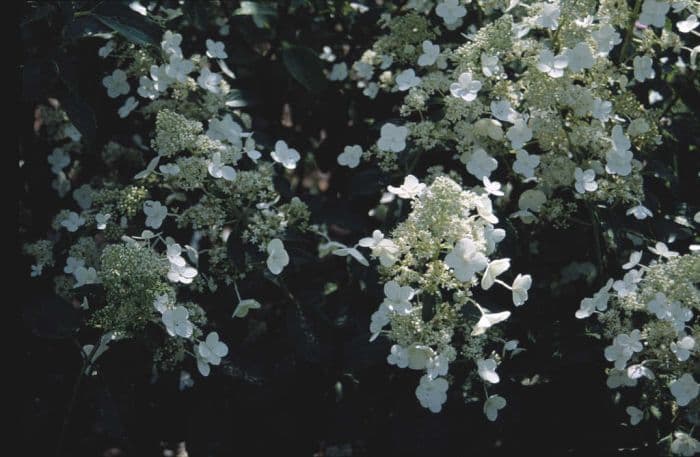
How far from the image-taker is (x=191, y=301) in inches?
84.8

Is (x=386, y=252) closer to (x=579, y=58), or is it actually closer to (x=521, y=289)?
(x=521, y=289)

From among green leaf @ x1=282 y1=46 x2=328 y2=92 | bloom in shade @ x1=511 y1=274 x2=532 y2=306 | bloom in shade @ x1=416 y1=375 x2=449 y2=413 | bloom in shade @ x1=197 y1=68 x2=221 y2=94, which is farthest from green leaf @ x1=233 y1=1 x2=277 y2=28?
bloom in shade @ x1=416 y1=375 x2=449 y2=413

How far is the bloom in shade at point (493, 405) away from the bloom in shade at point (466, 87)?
2.37 feet

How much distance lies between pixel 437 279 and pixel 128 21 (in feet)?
3.50

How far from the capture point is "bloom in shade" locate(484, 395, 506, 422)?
75.6 inches

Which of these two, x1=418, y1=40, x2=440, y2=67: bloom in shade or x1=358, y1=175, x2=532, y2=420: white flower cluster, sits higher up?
x1=418, y1=40, x2=440, y2=67: bloom in shade

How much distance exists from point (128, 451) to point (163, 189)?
2.50ft

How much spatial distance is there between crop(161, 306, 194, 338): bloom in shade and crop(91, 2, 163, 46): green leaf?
722 mm

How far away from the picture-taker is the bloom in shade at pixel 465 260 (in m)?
1.74

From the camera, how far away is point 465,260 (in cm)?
175

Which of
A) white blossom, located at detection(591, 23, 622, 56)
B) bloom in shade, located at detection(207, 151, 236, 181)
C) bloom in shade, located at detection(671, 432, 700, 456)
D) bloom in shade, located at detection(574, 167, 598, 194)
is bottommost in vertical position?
bloom in shade, located at detection(671, 432, 700, 456)

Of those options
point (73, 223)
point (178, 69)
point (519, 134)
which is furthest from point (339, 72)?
point (73, 223)

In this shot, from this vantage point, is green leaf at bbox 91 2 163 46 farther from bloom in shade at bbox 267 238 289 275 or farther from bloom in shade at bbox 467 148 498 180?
bloom in shade at bbox 467 148 498 180

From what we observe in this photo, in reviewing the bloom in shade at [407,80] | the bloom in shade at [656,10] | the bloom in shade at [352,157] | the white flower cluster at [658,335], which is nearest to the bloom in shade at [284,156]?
the bloom in shade at [352,157]
